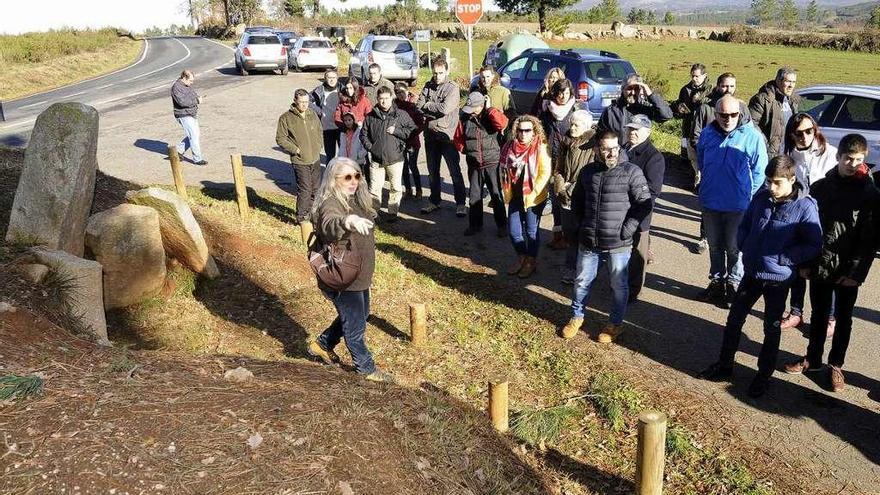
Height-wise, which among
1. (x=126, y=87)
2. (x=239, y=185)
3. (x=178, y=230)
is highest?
(x=126, y=87)

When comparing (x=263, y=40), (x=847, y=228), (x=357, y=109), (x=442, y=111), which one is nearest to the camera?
(x=847, y=228)

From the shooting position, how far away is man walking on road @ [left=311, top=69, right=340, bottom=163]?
364 inches

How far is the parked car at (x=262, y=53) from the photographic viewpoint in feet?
84.4

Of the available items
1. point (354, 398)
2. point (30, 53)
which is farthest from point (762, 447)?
point (30, 53)

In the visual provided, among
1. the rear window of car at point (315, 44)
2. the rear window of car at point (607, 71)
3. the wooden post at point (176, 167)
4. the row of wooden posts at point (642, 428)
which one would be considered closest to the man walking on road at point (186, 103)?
the wooden post at point (176, 167)

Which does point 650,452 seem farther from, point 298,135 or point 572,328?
point 298,135

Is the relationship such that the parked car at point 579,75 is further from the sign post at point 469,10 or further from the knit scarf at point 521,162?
the knit scarf at point 521,162

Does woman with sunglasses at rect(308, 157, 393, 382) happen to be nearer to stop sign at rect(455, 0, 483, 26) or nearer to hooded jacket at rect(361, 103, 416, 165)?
hooded jacket at rect(361, 103, 416, 165)

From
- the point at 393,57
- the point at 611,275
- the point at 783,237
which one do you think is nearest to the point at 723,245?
the point at 611,275

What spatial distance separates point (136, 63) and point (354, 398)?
3676 centimetres

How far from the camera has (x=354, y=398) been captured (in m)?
3.88

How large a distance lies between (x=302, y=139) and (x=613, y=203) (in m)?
4.09

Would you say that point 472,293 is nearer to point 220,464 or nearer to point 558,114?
point 558,114

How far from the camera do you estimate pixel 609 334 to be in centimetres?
556
